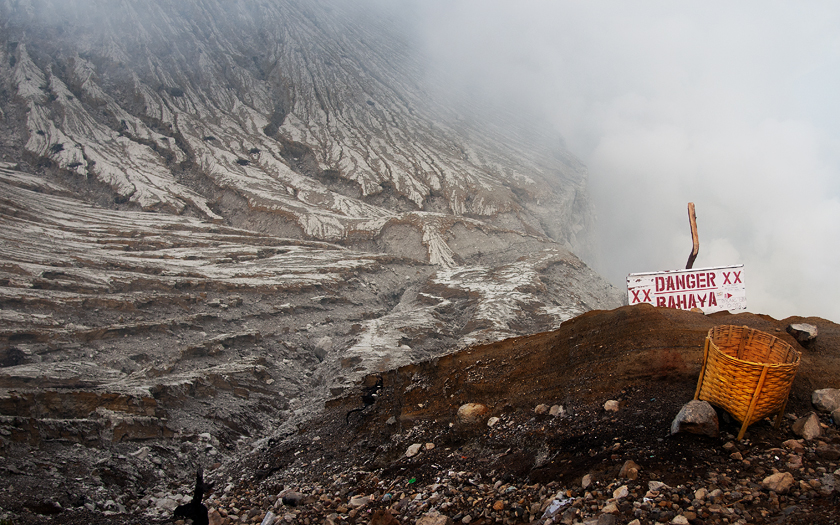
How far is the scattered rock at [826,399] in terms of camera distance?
498cm

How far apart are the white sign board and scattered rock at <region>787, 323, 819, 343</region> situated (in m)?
4.92

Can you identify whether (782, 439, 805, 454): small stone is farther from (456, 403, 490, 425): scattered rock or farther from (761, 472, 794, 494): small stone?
(456, 403, 490, 425): scattered rock

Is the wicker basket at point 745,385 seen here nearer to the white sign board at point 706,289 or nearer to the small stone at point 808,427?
the small stone at point 808,427

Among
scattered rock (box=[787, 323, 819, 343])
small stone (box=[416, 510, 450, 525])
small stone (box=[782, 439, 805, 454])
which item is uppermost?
scattered rock (box=[787, 323, 819, 343])

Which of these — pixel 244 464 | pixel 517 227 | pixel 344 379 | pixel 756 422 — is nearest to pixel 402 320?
pixel 344 379

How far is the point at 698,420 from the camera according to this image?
482 cm

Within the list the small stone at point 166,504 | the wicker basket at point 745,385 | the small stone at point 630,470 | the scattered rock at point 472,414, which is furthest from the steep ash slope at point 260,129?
the small stone at point 630,470

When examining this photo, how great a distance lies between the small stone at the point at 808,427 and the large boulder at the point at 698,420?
2.17 ft

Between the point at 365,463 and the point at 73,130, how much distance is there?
32.7 m

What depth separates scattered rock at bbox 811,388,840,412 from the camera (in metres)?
4.98

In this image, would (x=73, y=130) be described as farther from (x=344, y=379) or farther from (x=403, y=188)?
(x=344, y=379)

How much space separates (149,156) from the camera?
30.0m

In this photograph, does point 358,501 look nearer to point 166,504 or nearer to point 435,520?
point 435,520

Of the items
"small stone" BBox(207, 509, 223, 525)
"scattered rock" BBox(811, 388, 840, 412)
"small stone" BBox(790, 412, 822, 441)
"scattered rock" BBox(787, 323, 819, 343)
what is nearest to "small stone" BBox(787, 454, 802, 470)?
"small stone" BBox(790, 412, 822, 441)
